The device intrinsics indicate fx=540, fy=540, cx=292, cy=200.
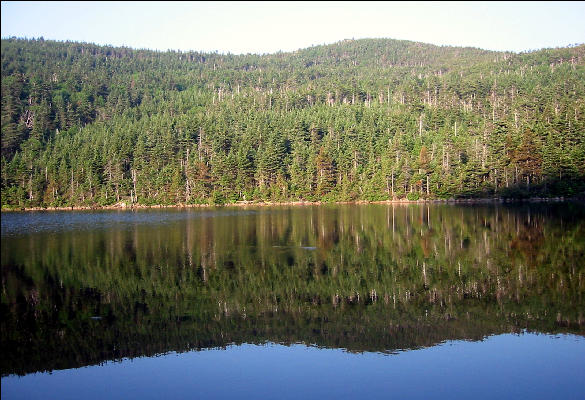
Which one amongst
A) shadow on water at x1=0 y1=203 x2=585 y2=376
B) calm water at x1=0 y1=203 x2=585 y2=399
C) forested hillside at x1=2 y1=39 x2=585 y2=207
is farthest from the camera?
forested hillside at x1=2 y1=39 x2=585 y2=207

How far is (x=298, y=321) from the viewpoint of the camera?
→ 19859mm

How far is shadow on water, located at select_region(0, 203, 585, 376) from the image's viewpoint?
18.3 metres

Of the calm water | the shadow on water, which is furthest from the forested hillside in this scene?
the calm water

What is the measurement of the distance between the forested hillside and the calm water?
186 ft

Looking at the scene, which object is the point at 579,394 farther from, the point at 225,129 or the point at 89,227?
the point at 225,129

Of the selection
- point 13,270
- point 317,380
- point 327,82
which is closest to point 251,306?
point 317,380

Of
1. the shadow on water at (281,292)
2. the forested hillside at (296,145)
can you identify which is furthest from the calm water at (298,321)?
the forested hillside at (296,145)

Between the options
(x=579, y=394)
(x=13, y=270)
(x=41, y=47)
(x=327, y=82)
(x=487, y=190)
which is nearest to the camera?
(x=579, y=394)

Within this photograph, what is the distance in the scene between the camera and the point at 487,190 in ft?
287

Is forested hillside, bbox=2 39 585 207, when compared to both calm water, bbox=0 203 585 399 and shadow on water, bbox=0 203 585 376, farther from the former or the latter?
calm water, bbox=0 203 585 399

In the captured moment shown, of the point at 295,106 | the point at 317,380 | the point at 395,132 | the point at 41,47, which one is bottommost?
the point at 317,380

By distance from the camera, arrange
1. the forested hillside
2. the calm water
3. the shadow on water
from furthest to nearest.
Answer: the forested hillside < the shadow on water < the calm water

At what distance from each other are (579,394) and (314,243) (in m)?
25.3

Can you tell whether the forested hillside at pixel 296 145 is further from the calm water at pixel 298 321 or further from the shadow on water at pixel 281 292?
the calm water at pixel 298 321
